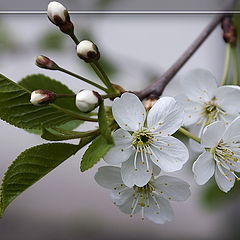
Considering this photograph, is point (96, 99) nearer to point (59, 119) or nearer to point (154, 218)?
point (59, 119)

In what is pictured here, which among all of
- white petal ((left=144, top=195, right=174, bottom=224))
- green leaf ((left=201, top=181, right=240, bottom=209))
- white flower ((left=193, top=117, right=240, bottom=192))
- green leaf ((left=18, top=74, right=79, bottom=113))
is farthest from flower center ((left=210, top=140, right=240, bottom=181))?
green leaf ((left=201, top=181, right=240, bottom=209))

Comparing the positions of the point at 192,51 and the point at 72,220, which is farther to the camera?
the point at 72,220

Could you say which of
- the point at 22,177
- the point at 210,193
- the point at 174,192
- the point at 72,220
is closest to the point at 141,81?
the point at 210,193

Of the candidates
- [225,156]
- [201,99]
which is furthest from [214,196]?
[225,156]

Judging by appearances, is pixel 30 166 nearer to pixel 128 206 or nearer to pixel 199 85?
pixel 128 206

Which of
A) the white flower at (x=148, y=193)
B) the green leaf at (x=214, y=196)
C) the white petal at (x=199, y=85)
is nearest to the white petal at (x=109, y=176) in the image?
the white flower at (x=148, y=193)

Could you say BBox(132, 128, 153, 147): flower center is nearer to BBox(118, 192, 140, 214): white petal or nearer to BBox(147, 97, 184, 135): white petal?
BBox(147, 97, 184, 135): white petal

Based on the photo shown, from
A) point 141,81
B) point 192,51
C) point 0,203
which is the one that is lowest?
point 0,203
